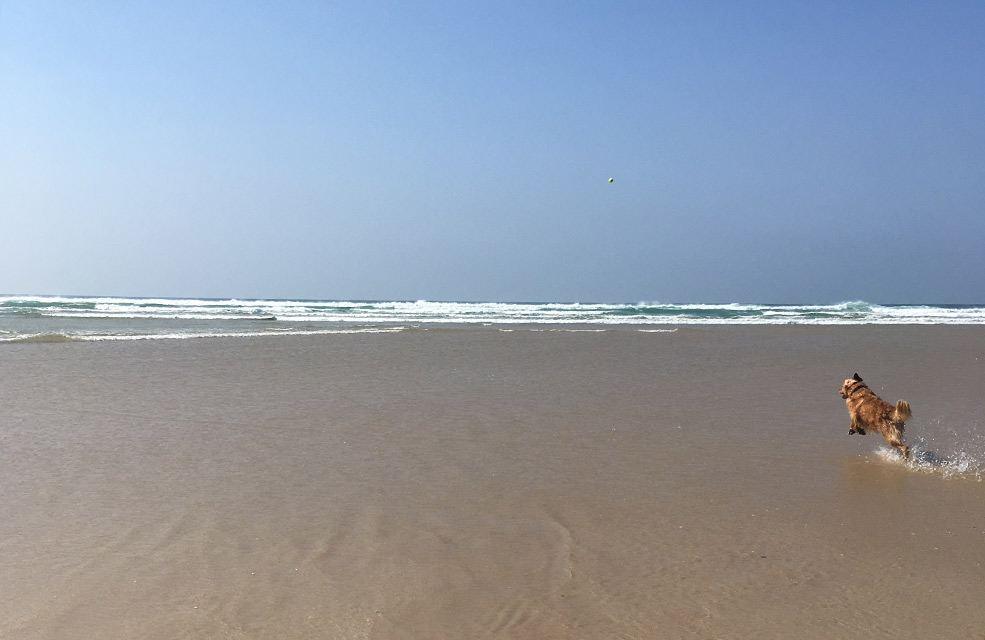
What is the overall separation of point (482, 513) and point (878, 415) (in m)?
3.52

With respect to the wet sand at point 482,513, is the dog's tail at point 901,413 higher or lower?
higher

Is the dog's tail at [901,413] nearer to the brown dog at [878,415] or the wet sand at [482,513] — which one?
the brown dog at [878,415]

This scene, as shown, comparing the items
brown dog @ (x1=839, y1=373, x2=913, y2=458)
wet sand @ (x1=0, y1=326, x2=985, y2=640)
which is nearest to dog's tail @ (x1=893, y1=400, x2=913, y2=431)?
brown dog @ (x1=839, y1=373, x2=913, y2=458)

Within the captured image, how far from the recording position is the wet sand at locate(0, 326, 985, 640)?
3154mm

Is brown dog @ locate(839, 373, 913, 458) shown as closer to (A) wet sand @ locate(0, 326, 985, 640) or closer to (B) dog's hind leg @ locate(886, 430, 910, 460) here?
(B) dog's hind leg @ locate(886, 430, 910, 460)

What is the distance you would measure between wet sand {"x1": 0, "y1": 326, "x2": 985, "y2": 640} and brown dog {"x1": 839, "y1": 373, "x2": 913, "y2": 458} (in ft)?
0.56

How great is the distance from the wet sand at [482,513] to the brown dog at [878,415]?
17 centimetres

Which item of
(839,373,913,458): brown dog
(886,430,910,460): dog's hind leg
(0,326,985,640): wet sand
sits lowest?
(0,326,985,640): wet sand

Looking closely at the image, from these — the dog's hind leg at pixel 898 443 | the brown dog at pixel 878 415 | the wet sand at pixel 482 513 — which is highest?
the brown dog at pixel 878 415

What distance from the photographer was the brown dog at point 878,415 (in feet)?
19.4

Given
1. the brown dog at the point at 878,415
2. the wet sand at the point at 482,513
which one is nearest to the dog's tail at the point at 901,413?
the brown dog at the point at 878,415

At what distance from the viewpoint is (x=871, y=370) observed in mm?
11406

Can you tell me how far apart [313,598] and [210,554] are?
0.78 metres

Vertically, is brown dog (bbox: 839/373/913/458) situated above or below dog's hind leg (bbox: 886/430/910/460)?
above
